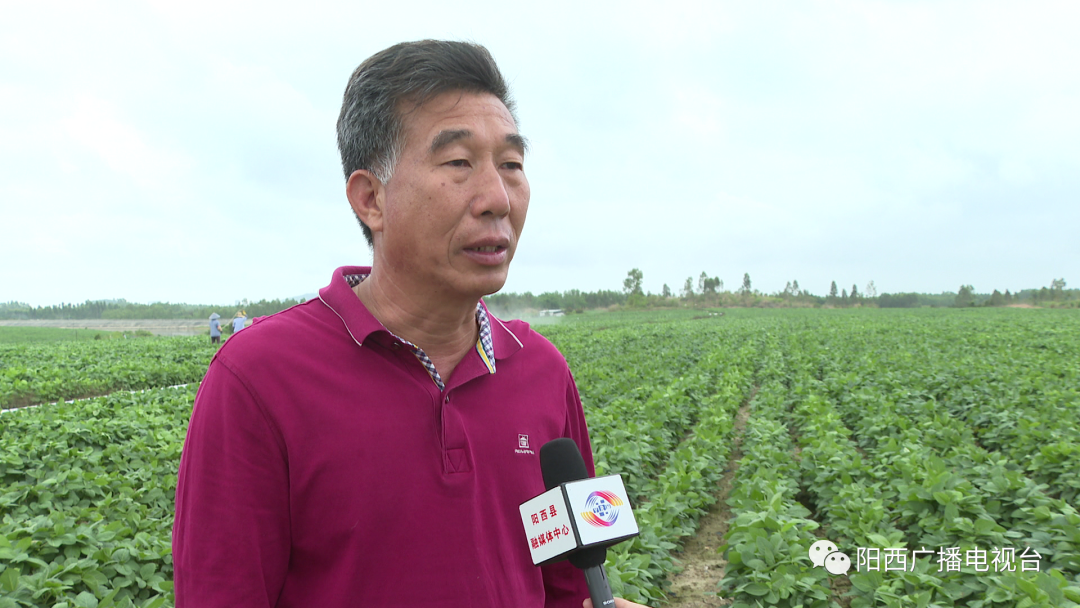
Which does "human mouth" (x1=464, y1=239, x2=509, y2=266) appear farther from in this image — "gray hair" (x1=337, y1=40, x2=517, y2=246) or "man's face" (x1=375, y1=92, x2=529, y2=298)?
"gray hair" (x1=337, y1=40, x2=517, y2=246)

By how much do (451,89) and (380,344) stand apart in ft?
1.87

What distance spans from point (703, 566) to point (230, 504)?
4.66m

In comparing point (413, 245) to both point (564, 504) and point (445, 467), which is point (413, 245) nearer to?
point (445, 467)

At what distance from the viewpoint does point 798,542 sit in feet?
13.7

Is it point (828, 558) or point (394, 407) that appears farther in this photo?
point (828, 558)

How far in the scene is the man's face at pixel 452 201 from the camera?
129cm

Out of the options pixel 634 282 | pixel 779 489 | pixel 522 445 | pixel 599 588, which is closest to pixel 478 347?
pixel 522 445

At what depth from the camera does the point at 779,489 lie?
5125 mm

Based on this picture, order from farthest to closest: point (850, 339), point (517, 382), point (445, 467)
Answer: point (850, 339) < point (517, 382) < point (445, 467)

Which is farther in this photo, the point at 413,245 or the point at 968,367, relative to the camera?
the point at 968,367

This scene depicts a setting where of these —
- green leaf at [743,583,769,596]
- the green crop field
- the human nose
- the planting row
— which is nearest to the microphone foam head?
the human nose

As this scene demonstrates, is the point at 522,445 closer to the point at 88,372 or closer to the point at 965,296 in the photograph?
the point at 88,372

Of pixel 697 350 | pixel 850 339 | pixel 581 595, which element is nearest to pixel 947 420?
pixel 581 595

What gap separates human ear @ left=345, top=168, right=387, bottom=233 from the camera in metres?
1.39
